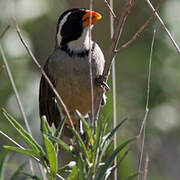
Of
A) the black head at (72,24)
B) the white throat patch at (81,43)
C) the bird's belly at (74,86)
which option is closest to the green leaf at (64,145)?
the bird's belly at (74,86)

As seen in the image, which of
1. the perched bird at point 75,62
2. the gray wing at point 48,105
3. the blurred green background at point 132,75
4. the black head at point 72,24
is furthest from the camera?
the blurred green background at point 132,75

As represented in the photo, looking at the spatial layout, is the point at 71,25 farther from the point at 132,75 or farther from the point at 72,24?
the point at 132,75

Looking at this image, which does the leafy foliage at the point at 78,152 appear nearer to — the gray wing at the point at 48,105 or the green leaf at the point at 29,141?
the green leaf at the point at 29,141

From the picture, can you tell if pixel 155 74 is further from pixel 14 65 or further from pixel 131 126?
pixel 14 65

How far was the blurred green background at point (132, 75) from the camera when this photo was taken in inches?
173

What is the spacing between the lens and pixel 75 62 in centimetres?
353

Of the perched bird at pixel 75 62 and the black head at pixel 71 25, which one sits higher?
the black head at pixel 71 25

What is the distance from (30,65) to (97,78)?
5.64 feet

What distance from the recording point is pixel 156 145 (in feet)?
16.2

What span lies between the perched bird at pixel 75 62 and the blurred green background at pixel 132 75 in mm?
445

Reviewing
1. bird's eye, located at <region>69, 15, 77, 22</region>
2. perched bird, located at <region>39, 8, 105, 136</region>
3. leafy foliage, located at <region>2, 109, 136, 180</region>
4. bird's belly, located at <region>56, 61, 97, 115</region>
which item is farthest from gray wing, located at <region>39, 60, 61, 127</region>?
leafy foliage, located at <region>2, 109, 136, 180</region>

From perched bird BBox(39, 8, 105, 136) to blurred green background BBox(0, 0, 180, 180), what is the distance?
44 cm

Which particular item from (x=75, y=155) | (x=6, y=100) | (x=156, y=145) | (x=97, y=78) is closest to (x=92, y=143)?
(x=75, y=155)

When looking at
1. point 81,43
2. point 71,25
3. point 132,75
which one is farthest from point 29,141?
point 132,75
